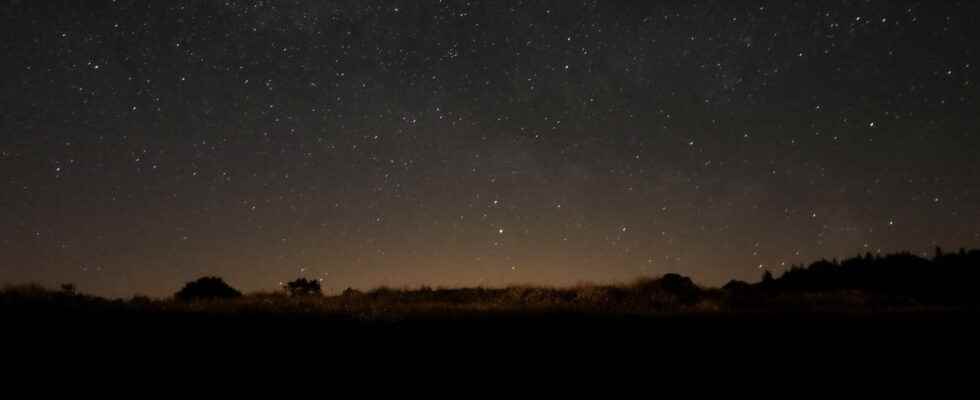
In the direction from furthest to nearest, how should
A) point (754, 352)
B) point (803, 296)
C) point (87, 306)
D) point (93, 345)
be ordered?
point (803, 296), point (87, 306), point (754, 352), point (93, 345)

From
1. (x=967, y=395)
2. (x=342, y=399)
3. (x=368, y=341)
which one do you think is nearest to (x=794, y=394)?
(x=967, y=395)

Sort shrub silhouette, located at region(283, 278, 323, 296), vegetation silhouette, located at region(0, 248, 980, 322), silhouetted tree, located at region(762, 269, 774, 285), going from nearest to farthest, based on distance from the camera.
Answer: vegetation silhouette, located at region(0, 248, 980, 322), shrub silhouette, located at region(283, 278, 323, 296), silhouetted tree, located at region(762, 269, 774, 285)

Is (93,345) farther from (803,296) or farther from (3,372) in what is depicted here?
(803,296)

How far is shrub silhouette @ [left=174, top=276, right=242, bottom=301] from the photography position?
88.7 feet

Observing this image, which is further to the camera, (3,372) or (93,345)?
(93,345)

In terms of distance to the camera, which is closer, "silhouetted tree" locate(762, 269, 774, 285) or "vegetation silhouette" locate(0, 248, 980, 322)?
"vegetation silhouette" locate(0, 248, 980, 322)

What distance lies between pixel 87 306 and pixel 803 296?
20750 mm

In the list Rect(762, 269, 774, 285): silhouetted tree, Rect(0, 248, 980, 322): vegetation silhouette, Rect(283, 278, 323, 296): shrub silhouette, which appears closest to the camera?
Rect(0, 248, 980, 322): vegetation silhouette

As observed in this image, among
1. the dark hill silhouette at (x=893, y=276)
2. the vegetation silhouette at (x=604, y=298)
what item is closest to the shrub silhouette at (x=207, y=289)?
the vegetation silhouette at (x=604, y=298)

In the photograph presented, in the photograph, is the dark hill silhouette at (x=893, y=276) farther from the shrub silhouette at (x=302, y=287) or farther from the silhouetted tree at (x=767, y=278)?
the shrub silhouette at (x=302, y=287)

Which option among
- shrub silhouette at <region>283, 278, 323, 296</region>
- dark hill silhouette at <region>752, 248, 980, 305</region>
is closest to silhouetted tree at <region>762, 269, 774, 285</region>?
dark hill silhouette at <region>752, 248, 980, 305</region>

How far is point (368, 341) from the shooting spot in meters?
11.7

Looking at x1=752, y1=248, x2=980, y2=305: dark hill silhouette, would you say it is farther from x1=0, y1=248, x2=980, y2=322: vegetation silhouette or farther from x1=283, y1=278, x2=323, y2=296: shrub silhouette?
x1=283, y1=278, x2=323, y2=296: shrub silhouette

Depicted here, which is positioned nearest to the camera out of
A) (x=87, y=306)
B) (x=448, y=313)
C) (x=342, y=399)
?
(x=342, y=399)
